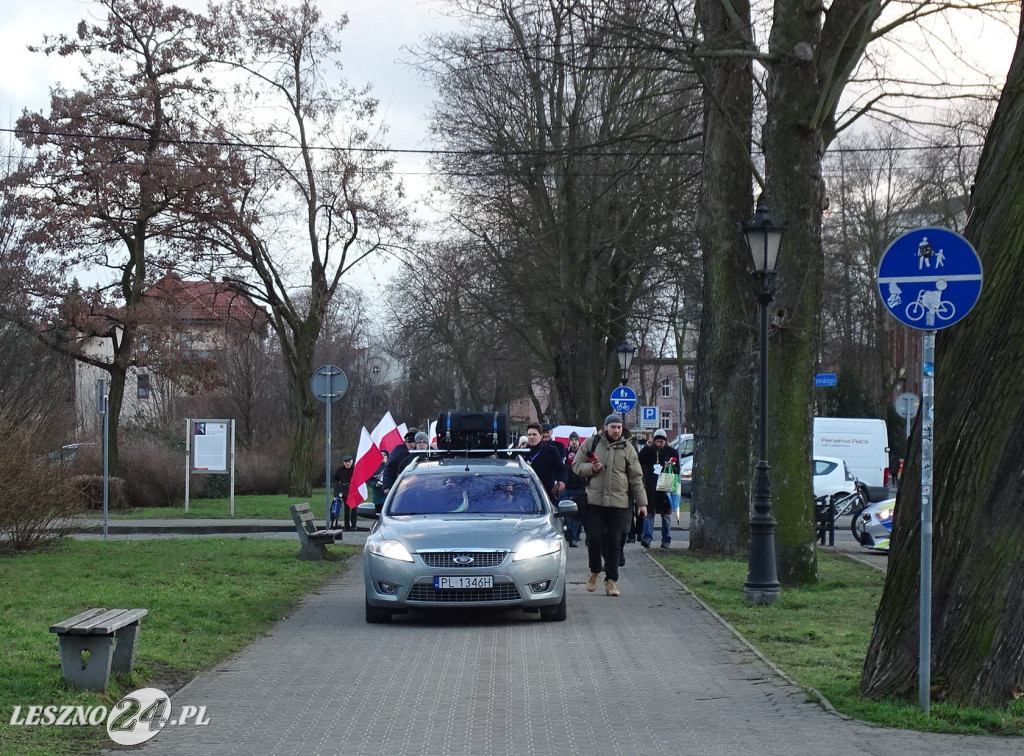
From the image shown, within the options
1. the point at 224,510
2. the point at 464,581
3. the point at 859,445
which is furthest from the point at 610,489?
the point at 859,445

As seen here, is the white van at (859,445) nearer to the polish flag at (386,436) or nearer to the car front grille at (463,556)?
the polish flag at (386,436)

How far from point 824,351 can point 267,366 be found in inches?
1012

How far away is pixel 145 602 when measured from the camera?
13.0 meters

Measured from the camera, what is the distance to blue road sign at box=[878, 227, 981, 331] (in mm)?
7418

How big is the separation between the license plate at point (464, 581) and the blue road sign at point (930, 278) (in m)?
5.41

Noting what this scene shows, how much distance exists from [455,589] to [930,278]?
5838mm

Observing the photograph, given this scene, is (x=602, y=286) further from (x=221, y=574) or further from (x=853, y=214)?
(x=221, y=574)

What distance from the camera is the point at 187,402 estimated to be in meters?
52.5

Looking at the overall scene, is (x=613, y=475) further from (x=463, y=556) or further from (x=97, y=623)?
(x=97, y=623)

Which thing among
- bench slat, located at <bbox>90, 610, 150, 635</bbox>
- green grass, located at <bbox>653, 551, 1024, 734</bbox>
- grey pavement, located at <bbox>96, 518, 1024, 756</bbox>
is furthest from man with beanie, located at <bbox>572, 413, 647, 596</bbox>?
bench slat, located at <bbox>90, 610, 150, 635</bbox>

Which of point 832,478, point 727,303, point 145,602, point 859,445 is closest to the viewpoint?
point 145,602

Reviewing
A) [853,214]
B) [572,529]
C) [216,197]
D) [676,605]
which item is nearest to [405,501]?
[676,605]

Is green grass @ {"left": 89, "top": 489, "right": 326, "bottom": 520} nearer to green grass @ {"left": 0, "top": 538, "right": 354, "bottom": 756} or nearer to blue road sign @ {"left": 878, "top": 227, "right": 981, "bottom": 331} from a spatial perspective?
green grass @ {"left": 0, "top": 538, "right": 354, "bottom": 756}

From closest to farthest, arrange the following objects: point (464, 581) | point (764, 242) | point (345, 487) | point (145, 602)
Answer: point (464, 581) < point (145, 602) < point (764, 242) < point (345, 487)
